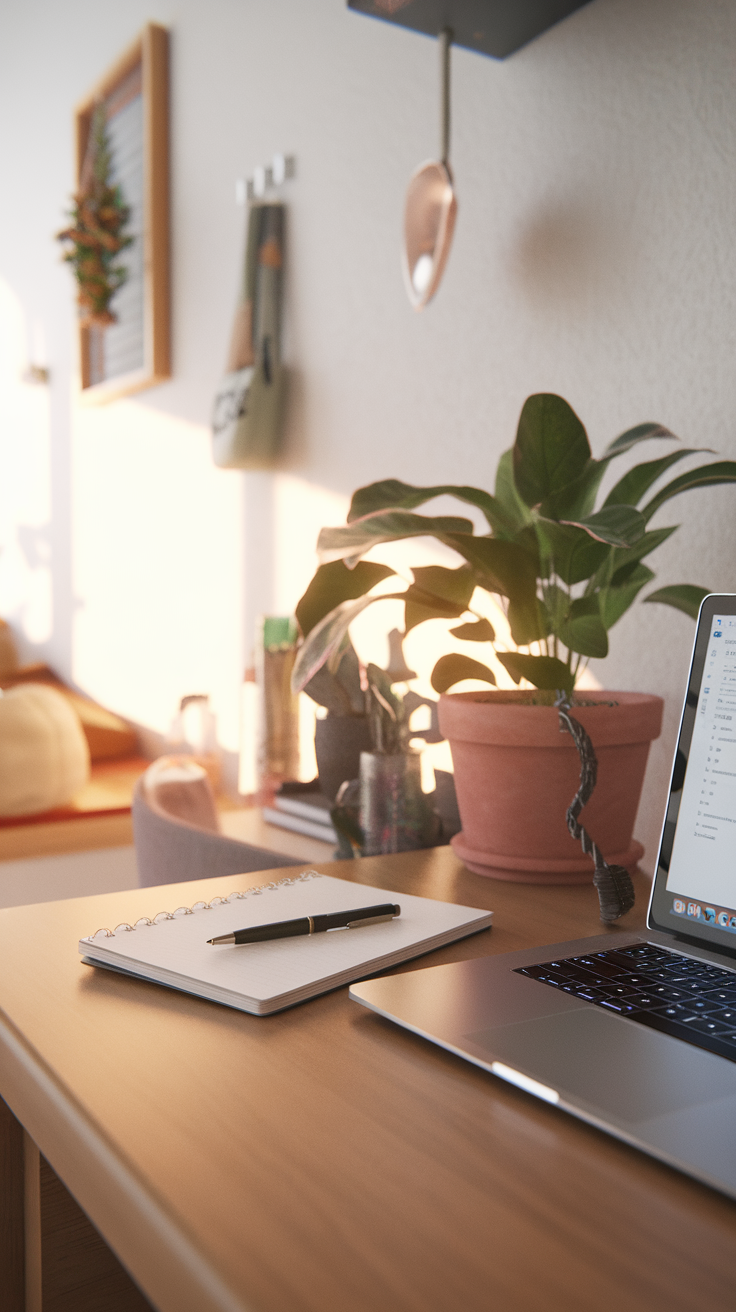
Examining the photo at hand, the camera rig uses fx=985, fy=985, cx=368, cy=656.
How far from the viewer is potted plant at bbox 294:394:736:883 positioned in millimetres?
787

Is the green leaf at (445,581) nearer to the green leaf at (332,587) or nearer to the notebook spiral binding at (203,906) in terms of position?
the green leaf at (332,587)

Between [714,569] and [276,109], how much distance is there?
123cm

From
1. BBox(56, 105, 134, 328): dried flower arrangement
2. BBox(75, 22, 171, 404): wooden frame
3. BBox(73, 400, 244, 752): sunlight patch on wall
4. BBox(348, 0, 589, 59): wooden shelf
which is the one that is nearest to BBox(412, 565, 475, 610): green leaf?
BBox(348, 0, 589, 59): wooden shelf

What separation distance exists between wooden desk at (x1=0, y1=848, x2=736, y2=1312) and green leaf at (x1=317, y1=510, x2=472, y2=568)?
0.31 m

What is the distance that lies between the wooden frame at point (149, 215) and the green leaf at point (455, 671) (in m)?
1.43

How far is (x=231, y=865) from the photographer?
1038 millimetres

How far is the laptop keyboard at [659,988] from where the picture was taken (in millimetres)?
502

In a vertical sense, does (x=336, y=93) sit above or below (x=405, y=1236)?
above

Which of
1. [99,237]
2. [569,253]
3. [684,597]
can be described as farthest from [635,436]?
[99,237]

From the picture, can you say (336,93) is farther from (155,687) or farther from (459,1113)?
(459,1113)

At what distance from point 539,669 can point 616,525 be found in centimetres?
18

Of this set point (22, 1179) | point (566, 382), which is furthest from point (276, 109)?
point (22, 1179)

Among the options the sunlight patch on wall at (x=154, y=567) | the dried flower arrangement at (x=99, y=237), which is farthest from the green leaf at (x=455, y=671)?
the dried flower arrangement at (x=99, y=237)

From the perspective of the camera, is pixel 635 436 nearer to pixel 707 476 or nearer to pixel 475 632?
pixel 707 476
